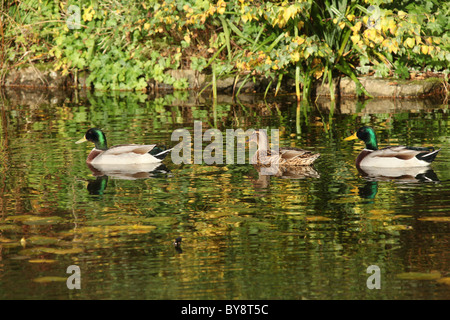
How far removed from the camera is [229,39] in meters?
18.5

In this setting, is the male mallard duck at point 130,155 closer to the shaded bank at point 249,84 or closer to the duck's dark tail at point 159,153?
the duck's dark tail at point 159,153

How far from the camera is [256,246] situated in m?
6.45

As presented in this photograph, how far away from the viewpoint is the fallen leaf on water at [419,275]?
18.6 feet

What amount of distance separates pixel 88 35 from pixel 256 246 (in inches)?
629

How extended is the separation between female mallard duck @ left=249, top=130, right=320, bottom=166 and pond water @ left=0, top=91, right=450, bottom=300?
10.1 inches

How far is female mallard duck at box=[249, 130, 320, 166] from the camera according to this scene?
9.86 meters

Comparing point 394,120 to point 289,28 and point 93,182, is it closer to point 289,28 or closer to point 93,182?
point 289,28

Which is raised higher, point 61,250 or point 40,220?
point 40,220

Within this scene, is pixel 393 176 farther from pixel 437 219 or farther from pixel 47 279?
pixel 47 279

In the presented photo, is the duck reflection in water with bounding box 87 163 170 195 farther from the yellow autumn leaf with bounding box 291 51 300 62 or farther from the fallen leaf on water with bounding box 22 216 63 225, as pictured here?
the yellow autumn leaf with bounding box 291 51 300 62

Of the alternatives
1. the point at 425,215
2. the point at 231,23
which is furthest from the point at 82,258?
the point at 231,23

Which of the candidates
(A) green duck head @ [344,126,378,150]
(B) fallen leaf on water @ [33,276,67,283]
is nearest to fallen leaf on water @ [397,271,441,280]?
(B) fallen leaf on water @ [33,276,67,283]

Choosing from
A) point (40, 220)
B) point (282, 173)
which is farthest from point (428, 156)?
point (40, 220)

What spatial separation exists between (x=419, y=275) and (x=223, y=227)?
199cm
